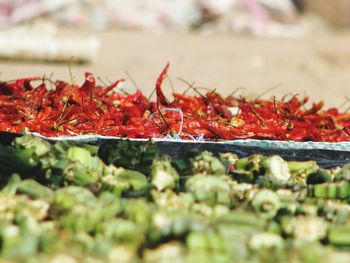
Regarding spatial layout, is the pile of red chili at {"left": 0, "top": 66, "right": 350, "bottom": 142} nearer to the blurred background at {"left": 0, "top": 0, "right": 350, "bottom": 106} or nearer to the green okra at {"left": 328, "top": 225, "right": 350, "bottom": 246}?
the green okra at {"left": 328, "top": 225, "right": 350, "bottom": 246}

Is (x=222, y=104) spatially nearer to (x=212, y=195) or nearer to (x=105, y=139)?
(x=105, y=139)

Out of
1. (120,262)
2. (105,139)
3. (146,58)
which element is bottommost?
(120,262)

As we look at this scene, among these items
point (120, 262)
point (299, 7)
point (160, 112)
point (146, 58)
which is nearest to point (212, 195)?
point (120, 262)

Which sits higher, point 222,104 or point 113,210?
point 222,104

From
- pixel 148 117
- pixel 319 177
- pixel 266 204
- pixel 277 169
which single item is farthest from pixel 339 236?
pixel 148 117

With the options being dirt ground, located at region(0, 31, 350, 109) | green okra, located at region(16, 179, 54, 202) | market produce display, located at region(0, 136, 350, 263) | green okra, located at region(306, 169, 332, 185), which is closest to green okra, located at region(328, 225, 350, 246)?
market produce display, located at region(0, 136, 350, 263)

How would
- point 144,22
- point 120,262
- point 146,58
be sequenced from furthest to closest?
1. point 144,22
2. point 146,58
3. point 120,262
